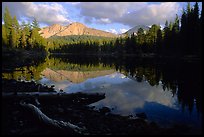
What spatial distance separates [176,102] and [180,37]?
57.6 meters

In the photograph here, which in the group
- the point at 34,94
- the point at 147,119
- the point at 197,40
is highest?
the point at 197,40

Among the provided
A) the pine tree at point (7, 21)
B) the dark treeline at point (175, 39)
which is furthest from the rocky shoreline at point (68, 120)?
the pine tree at point (7, 21)

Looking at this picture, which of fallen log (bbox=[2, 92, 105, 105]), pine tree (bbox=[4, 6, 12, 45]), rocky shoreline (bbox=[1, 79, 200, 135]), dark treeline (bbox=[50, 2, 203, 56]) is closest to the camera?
rocky shoreline (bbox=[1, 79, 200, 135])

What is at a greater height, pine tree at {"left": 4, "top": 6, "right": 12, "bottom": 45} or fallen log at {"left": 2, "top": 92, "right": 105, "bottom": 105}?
pine tree at {"left": 4, "top": 6, "right": 12, "bottom": 45}

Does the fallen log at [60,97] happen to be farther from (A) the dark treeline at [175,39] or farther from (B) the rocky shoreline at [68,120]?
(A) the dark treeline at [175,39]

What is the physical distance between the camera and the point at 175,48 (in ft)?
270

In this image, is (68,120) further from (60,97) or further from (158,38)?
(158,38)

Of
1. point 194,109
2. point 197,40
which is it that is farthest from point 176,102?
point 197,40

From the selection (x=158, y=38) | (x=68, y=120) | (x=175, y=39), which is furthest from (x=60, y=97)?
(x=158, y=38)

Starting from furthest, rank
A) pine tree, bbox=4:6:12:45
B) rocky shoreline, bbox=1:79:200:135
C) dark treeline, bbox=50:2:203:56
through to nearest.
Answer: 1. pine tree, bbox=4:6:12:45
2. dark treeline, bbox=50:2:203:56
3. rocky shoreline, bbox=1:79:200:135

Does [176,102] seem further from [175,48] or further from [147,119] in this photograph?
[175,48]

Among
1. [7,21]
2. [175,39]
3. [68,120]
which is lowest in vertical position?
[68,120]

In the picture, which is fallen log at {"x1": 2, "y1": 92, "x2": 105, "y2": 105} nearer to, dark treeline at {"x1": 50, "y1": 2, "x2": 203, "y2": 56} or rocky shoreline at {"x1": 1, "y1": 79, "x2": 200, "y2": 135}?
rocky shoreline at {"x1": 1, "y1": 79, "x2": 200, "y2": 135}

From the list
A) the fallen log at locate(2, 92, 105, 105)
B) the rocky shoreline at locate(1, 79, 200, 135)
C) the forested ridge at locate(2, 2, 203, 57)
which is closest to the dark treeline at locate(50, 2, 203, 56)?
the forested ridge at locate(2, 2, 203, 57)
